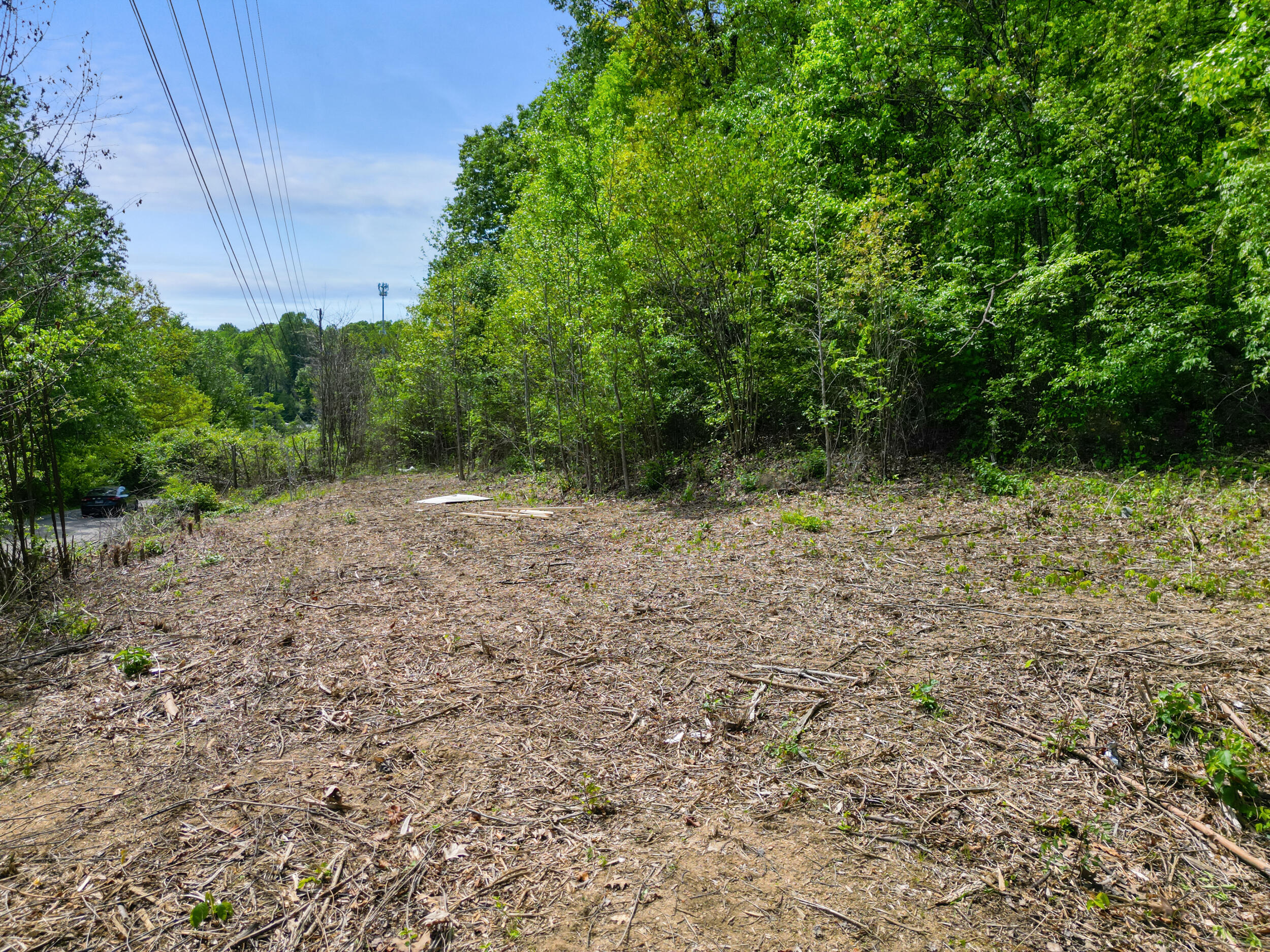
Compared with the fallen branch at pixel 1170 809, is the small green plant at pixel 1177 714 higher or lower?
higher

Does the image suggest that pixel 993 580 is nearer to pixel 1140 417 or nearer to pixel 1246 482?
pixel 1246 482

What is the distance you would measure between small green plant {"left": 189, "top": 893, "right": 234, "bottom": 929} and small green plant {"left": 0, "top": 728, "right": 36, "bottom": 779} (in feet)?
5.53

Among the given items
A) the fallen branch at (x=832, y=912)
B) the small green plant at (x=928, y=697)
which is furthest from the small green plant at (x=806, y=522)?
the fallen branch at (x=832, y=912)

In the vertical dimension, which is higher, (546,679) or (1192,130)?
(1192,130)

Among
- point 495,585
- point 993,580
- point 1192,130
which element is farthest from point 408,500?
point 1192,130

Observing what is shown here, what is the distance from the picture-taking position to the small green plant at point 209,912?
196 centimetres

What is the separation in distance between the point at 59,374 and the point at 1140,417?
481 inches

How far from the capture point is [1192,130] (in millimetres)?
7945

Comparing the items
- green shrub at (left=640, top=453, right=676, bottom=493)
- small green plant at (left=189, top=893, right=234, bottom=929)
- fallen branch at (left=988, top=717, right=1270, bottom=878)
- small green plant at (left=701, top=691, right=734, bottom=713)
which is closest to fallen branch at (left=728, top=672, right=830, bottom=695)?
small green plant at (left=701, top=691, right=734, bottom=713)

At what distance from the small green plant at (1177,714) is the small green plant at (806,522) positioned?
4123 millimetres

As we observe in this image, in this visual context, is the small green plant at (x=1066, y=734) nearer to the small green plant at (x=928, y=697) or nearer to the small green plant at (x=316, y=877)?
the small green plant at (x=928, y=697)

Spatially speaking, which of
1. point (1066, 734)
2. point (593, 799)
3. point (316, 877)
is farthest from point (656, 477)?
point (316, 877)

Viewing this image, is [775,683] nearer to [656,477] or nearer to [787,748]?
[787,748]

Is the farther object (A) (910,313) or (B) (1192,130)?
(A) (910,313)
